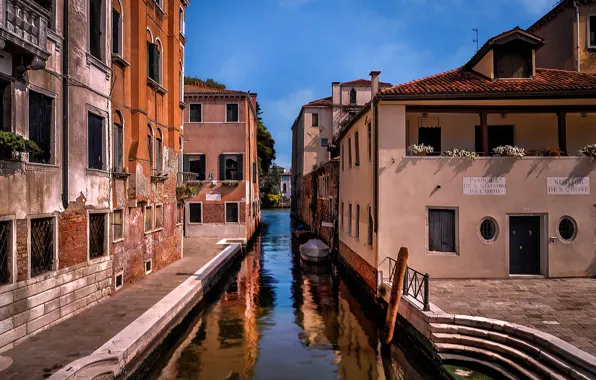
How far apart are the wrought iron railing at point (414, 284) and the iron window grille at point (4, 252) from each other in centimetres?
715

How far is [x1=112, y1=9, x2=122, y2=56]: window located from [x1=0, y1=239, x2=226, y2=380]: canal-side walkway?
6.22m

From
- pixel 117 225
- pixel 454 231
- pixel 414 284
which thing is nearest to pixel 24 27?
pixel 117 225

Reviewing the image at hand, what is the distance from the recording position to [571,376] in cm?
602

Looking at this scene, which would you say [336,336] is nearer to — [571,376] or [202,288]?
[202,288]

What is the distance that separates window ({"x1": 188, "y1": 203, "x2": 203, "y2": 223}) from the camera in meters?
25.1

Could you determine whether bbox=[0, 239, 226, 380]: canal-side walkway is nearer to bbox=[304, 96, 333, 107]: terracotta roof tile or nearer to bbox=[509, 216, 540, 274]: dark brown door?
→ bbox=[509, 216, 540, 274]: dark brown door

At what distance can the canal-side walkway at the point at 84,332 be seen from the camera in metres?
6.40

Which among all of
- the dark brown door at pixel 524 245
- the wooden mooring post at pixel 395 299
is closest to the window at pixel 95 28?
the wooden mooring post at pixel 395 299

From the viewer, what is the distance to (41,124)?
8.30 metres

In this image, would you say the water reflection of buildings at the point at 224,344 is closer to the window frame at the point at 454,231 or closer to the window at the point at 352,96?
the window frame at the point at 454,231

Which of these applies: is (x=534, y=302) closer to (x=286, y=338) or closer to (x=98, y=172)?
(x=286, y=338)

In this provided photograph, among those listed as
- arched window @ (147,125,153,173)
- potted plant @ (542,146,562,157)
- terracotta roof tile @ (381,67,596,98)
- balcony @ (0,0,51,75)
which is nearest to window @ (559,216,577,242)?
potted plant @ (542,146,562,157)

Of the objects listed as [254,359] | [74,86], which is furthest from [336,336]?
[74,86]

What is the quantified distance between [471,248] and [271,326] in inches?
224
